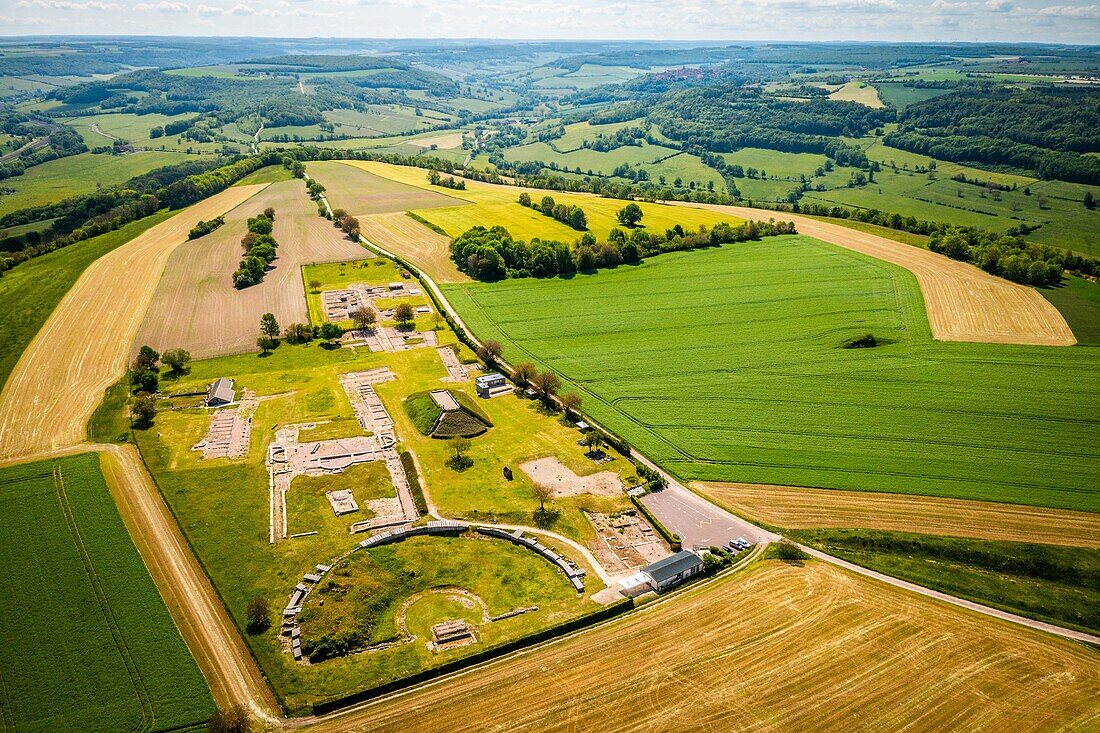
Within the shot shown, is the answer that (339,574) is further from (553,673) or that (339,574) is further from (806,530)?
(806,530)

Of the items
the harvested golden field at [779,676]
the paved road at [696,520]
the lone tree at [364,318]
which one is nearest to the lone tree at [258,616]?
the harvested golden field at [779,676]

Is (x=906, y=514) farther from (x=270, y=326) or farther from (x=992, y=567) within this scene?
(x=270, y=326)

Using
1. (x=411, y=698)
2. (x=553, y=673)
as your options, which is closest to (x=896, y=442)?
(x=553, y=673)

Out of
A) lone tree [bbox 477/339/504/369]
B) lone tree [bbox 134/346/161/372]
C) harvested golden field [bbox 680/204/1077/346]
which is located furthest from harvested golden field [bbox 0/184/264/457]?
harvested golden field [bbox 680/204/1077/346]

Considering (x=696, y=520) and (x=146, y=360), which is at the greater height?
(x=146, y=360)

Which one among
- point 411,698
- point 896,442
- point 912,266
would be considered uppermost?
point 912,266

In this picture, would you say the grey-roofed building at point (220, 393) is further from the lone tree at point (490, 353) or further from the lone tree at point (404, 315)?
the lone tree at point (490, 353)

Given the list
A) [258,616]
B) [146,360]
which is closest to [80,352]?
[146,360]
